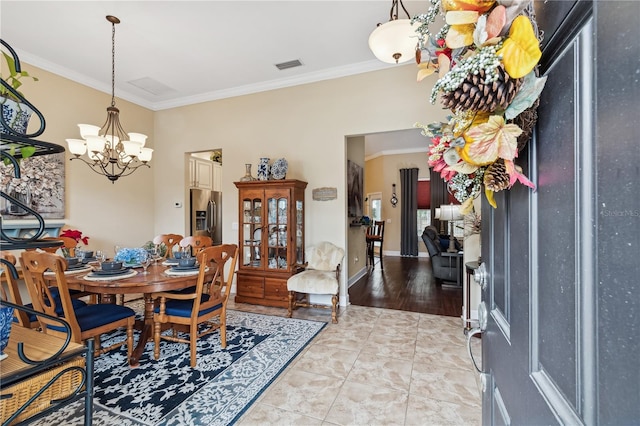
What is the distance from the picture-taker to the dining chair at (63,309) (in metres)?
1.98

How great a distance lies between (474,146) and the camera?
552 mm

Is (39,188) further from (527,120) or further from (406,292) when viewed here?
(406,292)

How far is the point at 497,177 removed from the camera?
1.94 feet

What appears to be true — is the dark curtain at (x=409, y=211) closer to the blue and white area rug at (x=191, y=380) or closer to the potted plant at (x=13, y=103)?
the blue and white area rug at (x=191, y=380)

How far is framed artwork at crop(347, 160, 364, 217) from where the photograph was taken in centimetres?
503

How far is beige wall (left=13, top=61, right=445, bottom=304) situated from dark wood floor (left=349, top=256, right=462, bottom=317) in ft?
2.33

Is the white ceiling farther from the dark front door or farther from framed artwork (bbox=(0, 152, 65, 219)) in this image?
the dark front door

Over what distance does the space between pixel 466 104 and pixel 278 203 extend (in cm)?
368

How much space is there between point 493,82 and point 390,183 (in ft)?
29.7

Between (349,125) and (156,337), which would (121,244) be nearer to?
(156,337)

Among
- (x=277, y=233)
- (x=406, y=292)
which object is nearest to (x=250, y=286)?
(x=277, y=233)

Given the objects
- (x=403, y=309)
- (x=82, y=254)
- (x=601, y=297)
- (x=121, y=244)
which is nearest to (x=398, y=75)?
(x=403, y=309)

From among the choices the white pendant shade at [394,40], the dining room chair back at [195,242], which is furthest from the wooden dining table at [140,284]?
the white pendant shade at [394,40]

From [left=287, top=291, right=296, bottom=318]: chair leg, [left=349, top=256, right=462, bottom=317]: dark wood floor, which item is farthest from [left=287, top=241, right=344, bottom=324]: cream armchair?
[left=349, top=256, right=462, bottom=317]: dark wood floor
